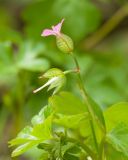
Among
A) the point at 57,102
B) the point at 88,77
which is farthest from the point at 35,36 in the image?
the point at 57,102

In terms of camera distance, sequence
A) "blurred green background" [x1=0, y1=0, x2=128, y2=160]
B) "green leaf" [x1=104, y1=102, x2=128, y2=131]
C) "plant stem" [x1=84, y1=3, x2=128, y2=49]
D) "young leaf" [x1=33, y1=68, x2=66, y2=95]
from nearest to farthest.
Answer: "young leaf" [x1=33, y1=68, x2=66, y2=95]
"green leaf" [x1=104, y1=102, x2=128, y2=131]
"blurred green background" [x1=0, y1=0, x2=128, y2=160]
"plant stem" [x1=84, y1=3, x2=128, y2=49]

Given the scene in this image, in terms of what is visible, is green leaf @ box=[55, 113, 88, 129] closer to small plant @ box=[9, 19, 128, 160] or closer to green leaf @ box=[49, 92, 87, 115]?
small plant @ box=[9, 19, 128, 160]

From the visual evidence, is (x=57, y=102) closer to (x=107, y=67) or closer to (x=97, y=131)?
(x=97, y=131)

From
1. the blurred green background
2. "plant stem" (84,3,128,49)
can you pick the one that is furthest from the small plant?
"plant stem" (84,3,128,49)

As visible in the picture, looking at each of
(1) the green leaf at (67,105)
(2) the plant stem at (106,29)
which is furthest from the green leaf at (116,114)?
A: (2) the plant stem at (106,29)

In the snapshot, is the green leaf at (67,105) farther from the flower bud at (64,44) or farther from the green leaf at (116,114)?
the flower bud at (64,44)

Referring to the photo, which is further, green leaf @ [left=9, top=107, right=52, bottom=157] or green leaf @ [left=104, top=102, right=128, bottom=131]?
green leaf @ [left=104, top=102, right=128, bottom=131]

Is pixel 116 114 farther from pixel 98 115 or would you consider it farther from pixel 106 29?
pixel 106 29
